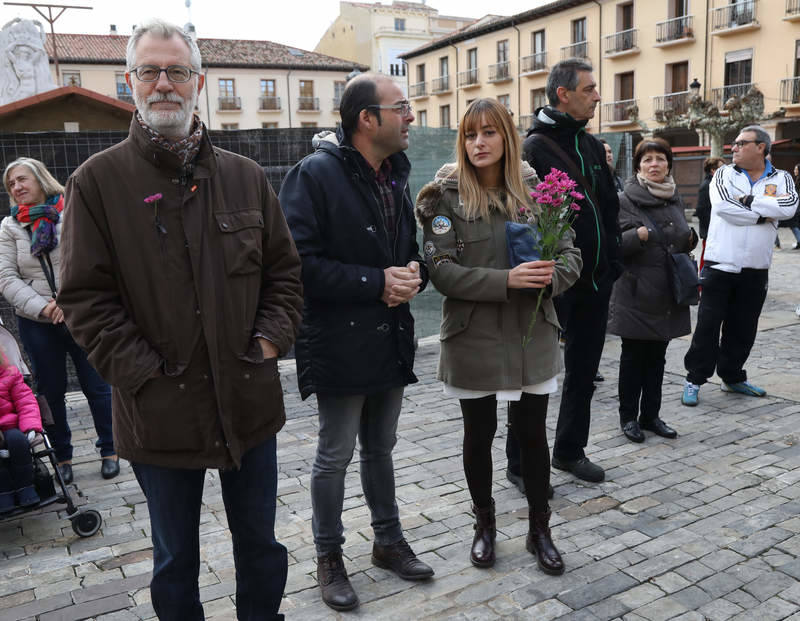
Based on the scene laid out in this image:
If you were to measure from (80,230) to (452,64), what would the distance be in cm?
5004

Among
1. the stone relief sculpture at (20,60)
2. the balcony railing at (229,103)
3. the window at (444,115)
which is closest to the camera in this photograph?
the stone relief sculpture at (20,60)

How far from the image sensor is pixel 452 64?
49219 mm

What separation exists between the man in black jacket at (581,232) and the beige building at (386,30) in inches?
2178

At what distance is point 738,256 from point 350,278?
4039 millimetres

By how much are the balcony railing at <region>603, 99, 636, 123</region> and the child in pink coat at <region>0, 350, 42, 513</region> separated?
37.4 metres

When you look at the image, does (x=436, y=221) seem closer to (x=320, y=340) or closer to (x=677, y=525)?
→ (x=320, y=340)

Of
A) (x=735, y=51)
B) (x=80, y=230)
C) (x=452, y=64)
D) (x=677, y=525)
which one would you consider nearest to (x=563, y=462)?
(x=677, y=525)

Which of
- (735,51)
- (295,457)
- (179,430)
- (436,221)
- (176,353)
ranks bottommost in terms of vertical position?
(295,457)

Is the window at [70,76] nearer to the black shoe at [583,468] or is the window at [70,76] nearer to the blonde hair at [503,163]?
the black shoe at [583,468]

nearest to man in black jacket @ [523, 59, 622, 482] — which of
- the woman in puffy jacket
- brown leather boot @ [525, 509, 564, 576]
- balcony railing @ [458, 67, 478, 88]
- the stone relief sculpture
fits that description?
brown leather boot @ [525, 509, 564, 576]

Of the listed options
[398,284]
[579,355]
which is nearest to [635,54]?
[579,355]

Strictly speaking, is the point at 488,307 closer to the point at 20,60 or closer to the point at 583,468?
the point at 583,468

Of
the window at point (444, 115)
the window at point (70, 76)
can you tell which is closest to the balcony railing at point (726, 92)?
the window at point (444, 115)

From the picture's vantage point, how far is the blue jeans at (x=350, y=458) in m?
3.13
